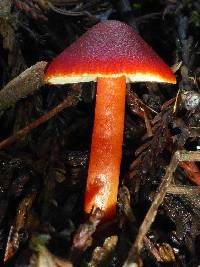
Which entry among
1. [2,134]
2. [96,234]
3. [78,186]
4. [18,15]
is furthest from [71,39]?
[96,234]

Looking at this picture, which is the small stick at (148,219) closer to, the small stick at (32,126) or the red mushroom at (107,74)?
the red mushroom at (107,74)

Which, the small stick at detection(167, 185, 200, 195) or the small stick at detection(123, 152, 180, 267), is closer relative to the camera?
the small stick at detection(123, 152, 180, 267)

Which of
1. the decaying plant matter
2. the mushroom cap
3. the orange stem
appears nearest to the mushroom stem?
the decaying plant matter

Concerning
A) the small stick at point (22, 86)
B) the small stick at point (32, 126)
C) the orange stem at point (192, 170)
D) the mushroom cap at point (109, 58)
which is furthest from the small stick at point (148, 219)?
the small stick at point (22, 86)

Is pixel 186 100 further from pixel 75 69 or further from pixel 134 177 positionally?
pixel 75 69

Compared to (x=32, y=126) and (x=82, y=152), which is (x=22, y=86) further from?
(x=82, y=152)

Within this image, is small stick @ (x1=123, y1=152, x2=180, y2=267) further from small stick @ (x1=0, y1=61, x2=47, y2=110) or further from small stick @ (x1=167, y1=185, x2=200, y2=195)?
small stick @ (x1=0, y1=61, x2=47, y2=110)

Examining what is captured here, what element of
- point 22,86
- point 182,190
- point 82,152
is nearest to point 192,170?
point 182,190
